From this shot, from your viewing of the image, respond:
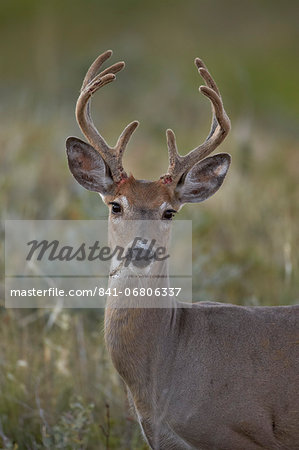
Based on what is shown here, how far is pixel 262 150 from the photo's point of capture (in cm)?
1543

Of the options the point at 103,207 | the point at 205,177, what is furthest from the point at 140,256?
the point at 103,207

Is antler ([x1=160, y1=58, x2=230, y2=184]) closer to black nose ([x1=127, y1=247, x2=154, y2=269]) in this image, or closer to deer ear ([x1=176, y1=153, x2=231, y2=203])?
deer ear ([x1=176, y1=153, x2=231, y2=203])

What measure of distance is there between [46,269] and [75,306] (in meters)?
0.59

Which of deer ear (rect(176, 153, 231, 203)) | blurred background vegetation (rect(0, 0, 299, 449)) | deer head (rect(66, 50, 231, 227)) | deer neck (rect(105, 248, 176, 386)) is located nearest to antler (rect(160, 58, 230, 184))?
deer head (rect(66, 50, 231, 227))

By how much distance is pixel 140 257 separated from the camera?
17.0 feet

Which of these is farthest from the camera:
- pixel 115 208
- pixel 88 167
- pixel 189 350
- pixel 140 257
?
pixel 88 167

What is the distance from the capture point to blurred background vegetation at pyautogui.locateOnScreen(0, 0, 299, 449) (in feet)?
21.2

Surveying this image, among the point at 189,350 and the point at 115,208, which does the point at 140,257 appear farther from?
the point at 189,350

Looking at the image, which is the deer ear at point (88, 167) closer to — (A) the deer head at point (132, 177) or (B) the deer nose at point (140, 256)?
(A) the deer head at point (132, 177)

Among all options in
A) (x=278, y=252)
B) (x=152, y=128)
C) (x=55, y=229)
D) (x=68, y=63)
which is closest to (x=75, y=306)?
(x=55, y=229)

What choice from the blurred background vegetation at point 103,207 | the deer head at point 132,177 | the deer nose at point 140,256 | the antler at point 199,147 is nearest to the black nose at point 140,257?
the deer nose at point 140,256

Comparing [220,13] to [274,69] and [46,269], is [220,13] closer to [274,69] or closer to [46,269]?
[274,69]

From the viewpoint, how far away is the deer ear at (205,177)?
Answer: 6.01 meters

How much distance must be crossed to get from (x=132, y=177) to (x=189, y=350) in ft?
3.95
